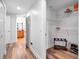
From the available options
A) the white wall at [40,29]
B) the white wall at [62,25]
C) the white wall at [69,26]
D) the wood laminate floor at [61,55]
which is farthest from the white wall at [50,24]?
the white wall at [40,29]

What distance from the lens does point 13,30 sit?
21.0 ft

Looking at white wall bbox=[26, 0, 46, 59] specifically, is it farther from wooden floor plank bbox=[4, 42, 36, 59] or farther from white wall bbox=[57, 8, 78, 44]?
white wall bbox=[57, 8, 78, 44]

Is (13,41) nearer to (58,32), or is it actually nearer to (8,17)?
(8,17)

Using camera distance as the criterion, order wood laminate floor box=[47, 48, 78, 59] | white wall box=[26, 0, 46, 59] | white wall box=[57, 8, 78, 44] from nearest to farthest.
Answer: white wall box=[26, 0, 46, 59], wood laminate floor box=[47, 48, 78, 59], white wall box=[57, 8, 78, 44]

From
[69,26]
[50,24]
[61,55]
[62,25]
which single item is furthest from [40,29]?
[62,25]

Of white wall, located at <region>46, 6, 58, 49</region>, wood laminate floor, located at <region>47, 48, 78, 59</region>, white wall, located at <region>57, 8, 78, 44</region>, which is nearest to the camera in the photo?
wood laminate floor, located at <region>47, 48, 78, 59</region>

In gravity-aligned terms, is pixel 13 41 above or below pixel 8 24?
below

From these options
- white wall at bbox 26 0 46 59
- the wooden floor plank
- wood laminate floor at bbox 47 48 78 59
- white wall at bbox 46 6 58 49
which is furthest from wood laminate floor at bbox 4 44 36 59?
white wall at bbox 46 6 58 49

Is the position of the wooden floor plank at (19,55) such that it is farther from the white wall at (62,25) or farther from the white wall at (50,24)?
the white wall at (62,25)

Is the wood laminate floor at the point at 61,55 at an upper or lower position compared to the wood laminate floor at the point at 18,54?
upper

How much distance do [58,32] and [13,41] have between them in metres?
3.77

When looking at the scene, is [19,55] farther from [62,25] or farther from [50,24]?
[62,25]

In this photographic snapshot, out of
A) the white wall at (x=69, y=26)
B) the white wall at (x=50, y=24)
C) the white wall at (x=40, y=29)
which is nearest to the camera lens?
the white wall at (x=40, y=29)

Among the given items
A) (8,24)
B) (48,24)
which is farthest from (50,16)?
(8,24)
